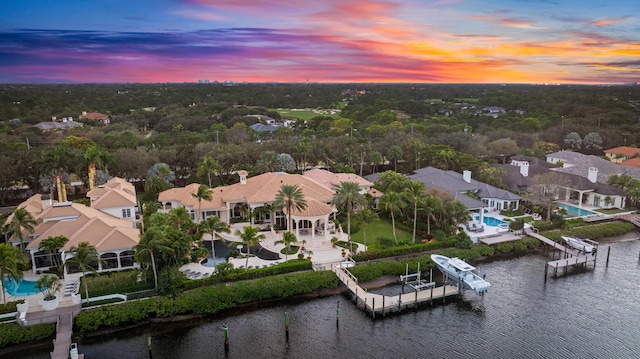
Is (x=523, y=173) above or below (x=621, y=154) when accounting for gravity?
above

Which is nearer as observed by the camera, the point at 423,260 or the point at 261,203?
the point at 423,260

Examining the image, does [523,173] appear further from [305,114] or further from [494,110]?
[305,114]

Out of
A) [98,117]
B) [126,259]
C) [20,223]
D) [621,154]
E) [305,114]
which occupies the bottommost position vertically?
[126,259]

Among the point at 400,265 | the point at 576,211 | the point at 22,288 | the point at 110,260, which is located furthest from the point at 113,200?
the point at 576,211

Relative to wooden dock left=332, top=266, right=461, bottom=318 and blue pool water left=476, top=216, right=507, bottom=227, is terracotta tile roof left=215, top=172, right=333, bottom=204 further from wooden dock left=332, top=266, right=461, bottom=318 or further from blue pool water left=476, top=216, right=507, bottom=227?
blue pool water left=476, top=216, right=507, bottom=227

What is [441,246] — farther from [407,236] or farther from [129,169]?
[129,169]

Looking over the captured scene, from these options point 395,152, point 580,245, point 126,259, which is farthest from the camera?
point 395,152
